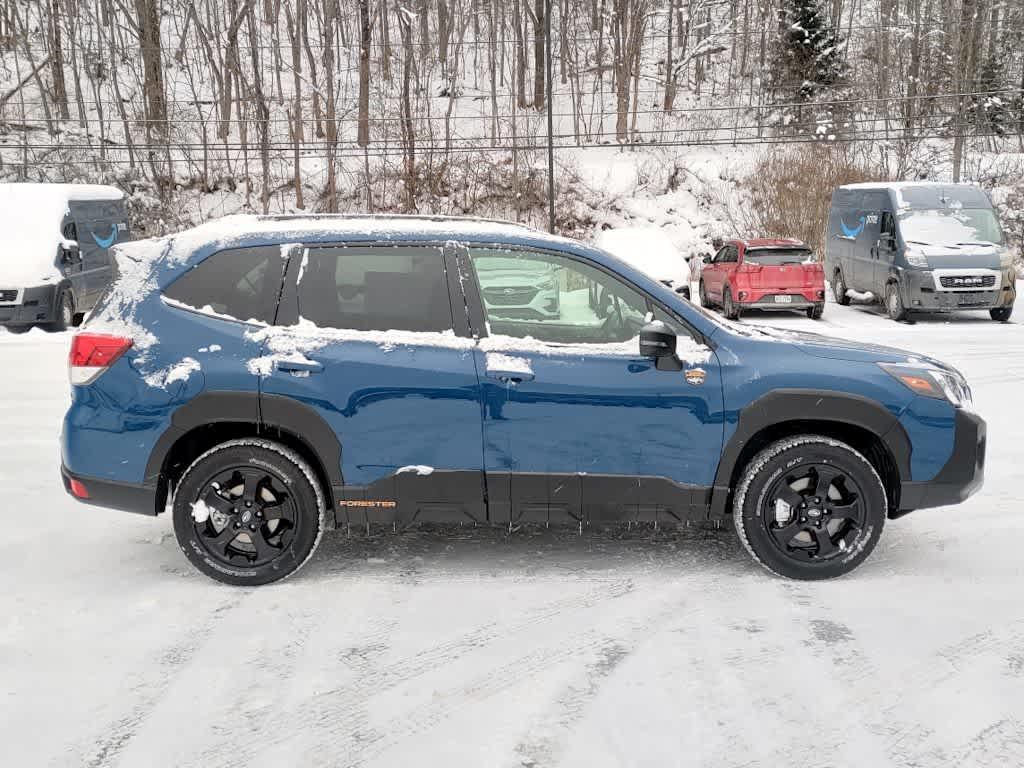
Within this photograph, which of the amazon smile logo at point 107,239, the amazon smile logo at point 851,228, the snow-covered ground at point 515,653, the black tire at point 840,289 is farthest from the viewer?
the black tire at point 840,289

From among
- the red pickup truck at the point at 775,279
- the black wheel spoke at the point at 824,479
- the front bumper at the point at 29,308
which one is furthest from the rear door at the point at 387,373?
the red pickup truck at the point at 775,279

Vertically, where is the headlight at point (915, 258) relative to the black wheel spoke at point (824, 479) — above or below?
above

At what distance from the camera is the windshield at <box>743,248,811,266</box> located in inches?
739

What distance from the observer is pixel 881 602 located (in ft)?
15.2

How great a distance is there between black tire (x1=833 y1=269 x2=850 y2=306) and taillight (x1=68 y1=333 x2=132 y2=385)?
18.5 metres

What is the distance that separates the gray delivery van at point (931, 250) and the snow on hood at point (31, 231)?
14.0 m

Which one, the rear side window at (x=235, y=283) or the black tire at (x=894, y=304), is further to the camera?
the black tire at (x=894, y=304)

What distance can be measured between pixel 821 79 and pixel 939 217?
2902 cm

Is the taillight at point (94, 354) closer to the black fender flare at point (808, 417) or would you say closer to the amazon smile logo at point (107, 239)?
the black fender flare at point (808, 417)

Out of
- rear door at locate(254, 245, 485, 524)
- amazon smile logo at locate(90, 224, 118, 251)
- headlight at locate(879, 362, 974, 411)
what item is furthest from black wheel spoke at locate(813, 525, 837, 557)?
amazon smile logo at locate(90, 224, 118, 251)

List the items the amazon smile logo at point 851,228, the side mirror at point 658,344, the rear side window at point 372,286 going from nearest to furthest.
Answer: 1. the side mirror at point 658,344
2. the rear side window at point 372,286
3. the amazon smile logo at point 851,228

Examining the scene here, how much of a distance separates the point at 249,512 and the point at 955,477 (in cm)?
343

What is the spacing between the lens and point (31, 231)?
611 inches

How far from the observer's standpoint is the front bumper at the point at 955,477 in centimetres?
486
